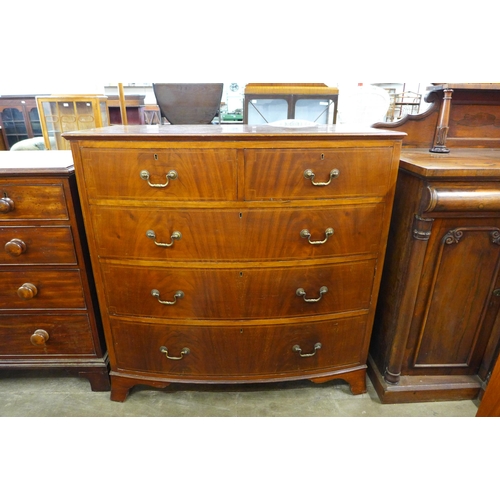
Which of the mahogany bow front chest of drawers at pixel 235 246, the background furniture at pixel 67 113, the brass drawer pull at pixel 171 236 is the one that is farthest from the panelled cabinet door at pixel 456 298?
the background furniture at pixel 67 113

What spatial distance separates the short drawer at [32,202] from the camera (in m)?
1.15

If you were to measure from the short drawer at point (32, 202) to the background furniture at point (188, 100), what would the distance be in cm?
121

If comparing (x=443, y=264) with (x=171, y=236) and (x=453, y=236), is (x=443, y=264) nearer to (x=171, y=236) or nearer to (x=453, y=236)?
(x=453, y=236)

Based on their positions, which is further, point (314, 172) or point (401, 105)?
point (401, 105)

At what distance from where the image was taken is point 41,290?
1309mm

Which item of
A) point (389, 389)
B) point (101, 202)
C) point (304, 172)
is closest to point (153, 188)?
point (101, 202)

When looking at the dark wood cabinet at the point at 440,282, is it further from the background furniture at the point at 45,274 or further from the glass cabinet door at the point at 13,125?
the glass cabinet door at the point at 13,125

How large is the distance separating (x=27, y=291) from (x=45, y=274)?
0.09m

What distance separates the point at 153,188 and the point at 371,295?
868 millimetres

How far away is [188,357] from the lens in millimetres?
1334

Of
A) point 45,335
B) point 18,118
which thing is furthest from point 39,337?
point 18,118

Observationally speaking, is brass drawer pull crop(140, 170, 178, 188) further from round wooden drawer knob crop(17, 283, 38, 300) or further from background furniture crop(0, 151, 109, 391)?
round wooden drawer knob crop(17, 283, 38, 300)
